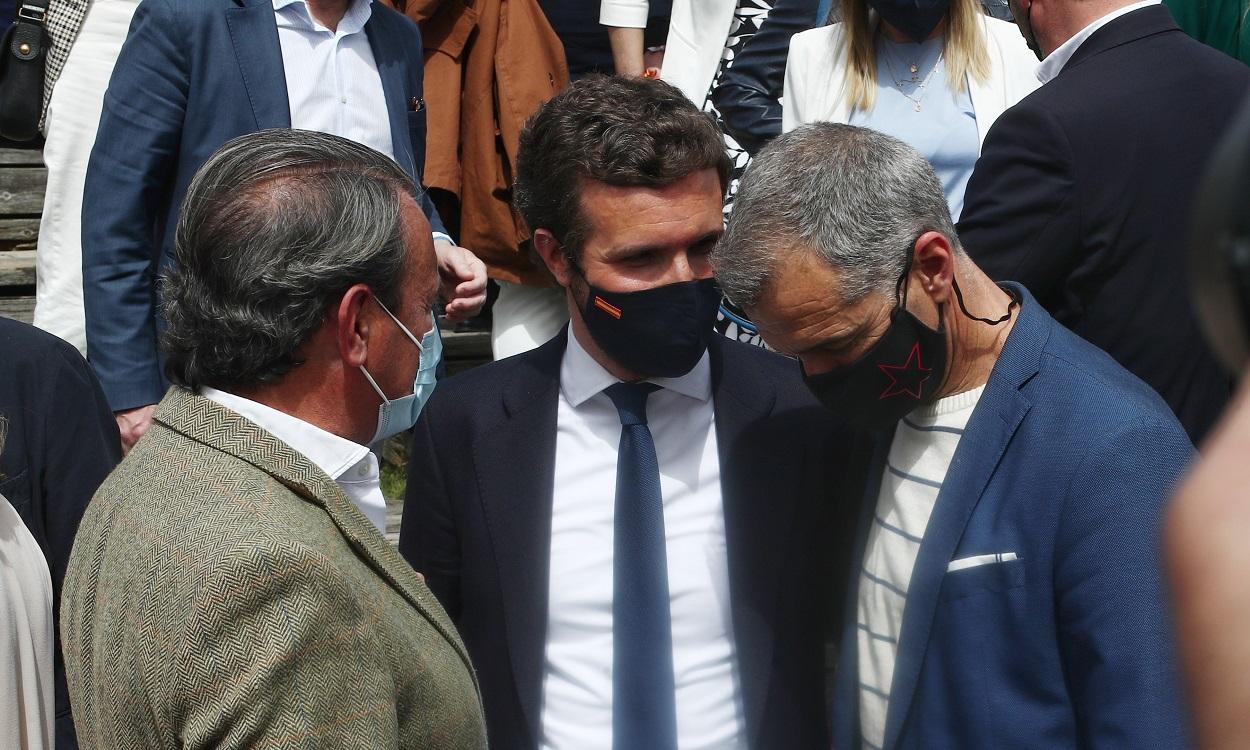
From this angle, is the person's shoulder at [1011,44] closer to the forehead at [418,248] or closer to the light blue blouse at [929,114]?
the light blue blouse at [929,114]

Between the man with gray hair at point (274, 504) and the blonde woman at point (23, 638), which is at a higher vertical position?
the man with gray hair at point (274, 504)

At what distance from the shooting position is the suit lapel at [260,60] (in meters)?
3.30

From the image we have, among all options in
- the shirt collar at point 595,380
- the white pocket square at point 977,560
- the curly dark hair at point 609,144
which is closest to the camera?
the white pocket square at point 977,560

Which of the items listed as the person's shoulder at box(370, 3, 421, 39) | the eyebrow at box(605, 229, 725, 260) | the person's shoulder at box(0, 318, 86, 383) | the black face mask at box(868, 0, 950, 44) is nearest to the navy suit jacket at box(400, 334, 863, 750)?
the eyebrow at box(605, 229, 725, 260)

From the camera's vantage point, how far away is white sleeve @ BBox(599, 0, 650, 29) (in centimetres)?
418

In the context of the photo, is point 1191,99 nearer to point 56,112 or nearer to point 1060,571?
point 1060,571

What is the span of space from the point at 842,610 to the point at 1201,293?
2.06 metres

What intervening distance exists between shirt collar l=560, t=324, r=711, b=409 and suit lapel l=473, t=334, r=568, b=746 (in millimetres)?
37

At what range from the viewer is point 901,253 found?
2.21 meters

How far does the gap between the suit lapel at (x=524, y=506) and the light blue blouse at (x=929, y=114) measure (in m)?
1.31

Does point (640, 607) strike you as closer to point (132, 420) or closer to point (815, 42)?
point (132, 420)

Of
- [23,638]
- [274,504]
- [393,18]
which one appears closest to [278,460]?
[274,504]

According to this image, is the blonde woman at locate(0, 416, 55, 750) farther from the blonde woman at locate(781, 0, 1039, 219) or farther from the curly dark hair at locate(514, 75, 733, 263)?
the blonde woman at locate(781, 0, 1039, 219)

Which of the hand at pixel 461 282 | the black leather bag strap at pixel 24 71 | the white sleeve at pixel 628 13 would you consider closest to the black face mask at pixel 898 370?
the hand at pixel 461 282
